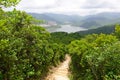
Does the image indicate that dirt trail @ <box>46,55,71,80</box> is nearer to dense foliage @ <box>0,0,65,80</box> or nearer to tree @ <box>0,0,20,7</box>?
dense foliage @ <box>0,0,65,80</box>

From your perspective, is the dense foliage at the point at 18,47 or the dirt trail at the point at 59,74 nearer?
the dense foliage at the point at 18,47

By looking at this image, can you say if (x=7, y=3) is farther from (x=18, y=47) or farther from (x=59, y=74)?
(x=59, y=74)

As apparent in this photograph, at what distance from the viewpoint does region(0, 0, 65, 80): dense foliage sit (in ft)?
61.8

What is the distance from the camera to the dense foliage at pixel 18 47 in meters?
18.8

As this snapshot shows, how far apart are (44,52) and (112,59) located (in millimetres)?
13901

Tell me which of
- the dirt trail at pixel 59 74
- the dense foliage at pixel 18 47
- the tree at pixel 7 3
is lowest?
the dirt trail at pixel 59 74

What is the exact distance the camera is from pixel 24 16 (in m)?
26.0

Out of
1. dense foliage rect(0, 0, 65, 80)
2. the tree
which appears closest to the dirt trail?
dense foliage rect(0, 0, 65, 80)

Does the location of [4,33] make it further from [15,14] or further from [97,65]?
[97,65]

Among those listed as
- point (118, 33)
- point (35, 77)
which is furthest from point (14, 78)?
point (118, 33)

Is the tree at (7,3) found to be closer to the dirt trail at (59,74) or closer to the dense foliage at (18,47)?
the dense foliage at (18,47)

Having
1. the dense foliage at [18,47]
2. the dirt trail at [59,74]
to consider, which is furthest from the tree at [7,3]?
the dirt trail at [59,74]

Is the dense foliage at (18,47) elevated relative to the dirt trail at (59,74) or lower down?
elevated

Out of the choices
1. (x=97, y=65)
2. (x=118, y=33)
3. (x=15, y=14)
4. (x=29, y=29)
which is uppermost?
(x=15, y=14)
